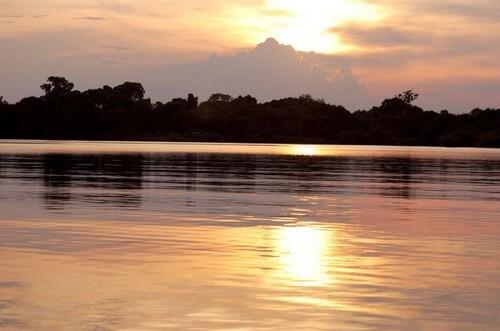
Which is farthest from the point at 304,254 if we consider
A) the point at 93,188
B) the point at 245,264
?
the point at 93,188

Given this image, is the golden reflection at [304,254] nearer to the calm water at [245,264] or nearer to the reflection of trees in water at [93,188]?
the calm water at [245,264]

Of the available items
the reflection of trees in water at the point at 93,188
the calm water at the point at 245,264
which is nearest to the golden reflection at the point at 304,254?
the calm water at the point at 245,264

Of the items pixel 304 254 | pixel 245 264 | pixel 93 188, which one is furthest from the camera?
pixel 93 188

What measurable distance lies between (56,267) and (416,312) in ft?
27.2

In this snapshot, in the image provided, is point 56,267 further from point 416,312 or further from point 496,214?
point 496,214

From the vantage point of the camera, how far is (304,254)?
2294cm

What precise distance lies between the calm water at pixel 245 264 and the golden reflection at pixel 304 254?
0.05 meters

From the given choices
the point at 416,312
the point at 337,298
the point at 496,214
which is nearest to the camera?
the point at 416,312

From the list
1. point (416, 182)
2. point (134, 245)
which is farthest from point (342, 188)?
point (134, 245)

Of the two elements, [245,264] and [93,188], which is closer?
[245,264]

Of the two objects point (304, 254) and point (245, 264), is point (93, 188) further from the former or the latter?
point (245, 264)

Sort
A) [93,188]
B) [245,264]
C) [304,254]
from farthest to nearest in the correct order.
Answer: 1. [93,188]
2. [304,254]
3. [245,264]

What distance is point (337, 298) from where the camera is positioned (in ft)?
55.6

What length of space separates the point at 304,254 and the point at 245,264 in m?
2.47
